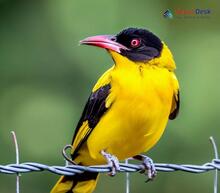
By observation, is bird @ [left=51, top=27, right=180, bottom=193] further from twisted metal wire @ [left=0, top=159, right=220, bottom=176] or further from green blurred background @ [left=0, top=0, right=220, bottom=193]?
green blurred background @ [left=0, top=0, right=220, bottom=193]

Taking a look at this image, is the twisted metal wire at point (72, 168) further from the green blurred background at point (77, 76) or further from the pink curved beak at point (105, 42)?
the green blurred background at point (77, 76)

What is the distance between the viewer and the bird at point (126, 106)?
5.90 metres

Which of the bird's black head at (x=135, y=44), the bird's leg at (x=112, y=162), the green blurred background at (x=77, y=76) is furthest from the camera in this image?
the green blurred background at (x=77, y=76)

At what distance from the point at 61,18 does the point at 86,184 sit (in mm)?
3587

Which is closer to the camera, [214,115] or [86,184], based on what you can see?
[86,184]

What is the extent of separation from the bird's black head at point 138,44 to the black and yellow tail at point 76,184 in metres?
0.80

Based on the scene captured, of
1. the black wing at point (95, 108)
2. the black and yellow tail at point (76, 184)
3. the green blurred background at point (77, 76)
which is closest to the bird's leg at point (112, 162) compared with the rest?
the black wing at point (95, 108)

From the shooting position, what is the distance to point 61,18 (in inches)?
375

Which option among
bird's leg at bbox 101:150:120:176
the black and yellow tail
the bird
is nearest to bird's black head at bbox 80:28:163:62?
the bird

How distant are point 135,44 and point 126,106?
50 centimetres

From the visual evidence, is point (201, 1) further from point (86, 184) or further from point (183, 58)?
point (86, 184)

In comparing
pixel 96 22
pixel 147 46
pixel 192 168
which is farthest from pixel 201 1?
pixel 192 168

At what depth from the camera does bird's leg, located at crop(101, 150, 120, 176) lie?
18.2 feet

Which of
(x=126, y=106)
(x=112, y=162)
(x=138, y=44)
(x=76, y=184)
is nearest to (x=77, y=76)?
(x=138, y=44)
